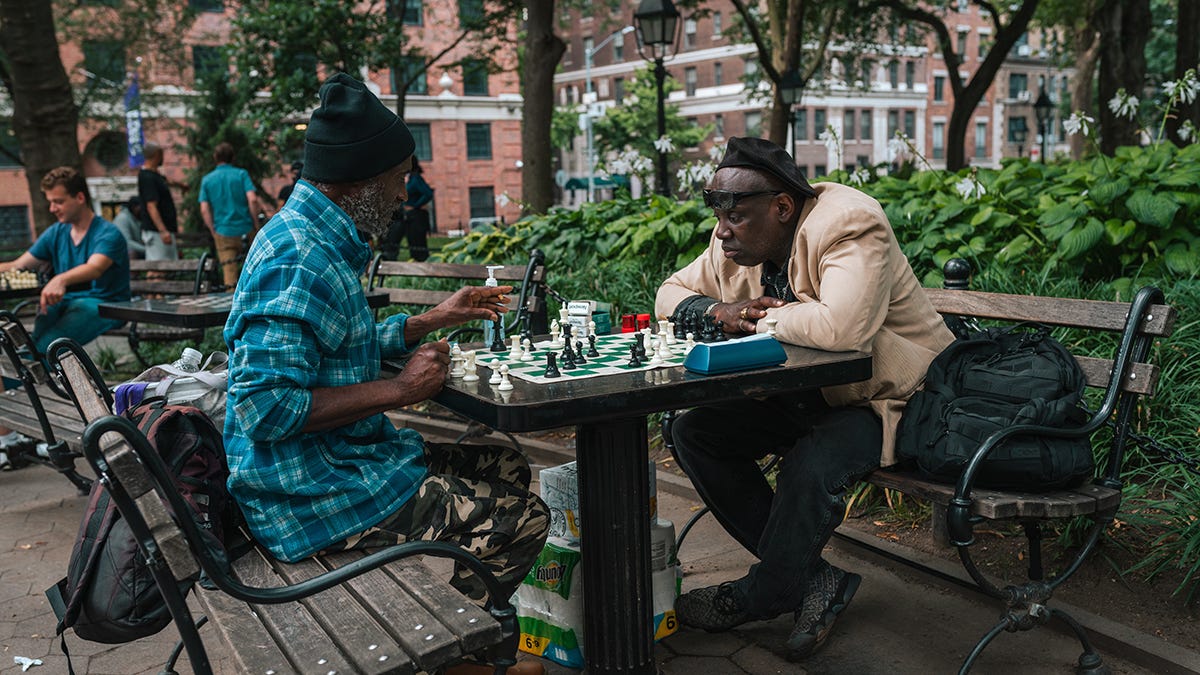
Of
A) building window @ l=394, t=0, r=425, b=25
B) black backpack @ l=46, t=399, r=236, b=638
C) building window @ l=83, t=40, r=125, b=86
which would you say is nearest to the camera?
black backpack @ l=46, t=399, r=236, b=638

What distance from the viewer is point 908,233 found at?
6242mm

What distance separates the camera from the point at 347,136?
8.95 feet

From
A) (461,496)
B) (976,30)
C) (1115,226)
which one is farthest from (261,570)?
(976,30)

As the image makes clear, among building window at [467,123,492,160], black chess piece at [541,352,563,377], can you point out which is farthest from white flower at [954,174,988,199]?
building window at [467,123,492,160]

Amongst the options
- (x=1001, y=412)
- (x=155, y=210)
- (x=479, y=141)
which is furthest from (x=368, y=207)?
(x=479, y=141)

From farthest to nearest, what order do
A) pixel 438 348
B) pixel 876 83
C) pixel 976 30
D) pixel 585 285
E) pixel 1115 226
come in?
1. pixel 976 30
2. pixel 876 83
3. pixel 585 285
4. pixel 1115 226
5. pixel 438 348

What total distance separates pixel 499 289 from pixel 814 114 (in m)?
64.0

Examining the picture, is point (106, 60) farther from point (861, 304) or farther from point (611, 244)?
point (861, 304)

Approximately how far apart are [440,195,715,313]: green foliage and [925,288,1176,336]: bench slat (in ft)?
10.4

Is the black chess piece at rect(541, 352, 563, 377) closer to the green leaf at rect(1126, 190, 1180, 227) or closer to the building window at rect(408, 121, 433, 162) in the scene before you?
the green leaf at rect(1126, 190, 1180, 227)

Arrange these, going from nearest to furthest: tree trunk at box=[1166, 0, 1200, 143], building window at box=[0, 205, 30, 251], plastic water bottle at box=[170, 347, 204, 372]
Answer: plastic water bottle at box=[170, 347, 204, 372]
tree trunk at box=[1166, 0, 1200, 143]
building window at box=[0, 205, 30, 251]

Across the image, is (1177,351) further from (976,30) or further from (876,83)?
(976,30)

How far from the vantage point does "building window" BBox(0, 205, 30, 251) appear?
43.3 meters

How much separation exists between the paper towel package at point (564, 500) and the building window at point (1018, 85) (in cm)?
7891
